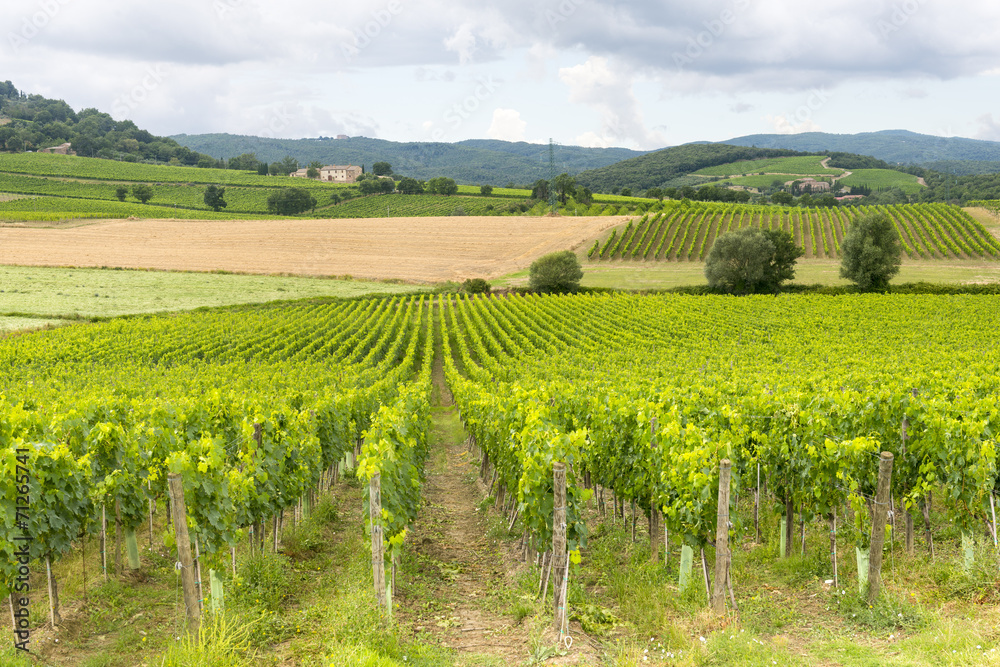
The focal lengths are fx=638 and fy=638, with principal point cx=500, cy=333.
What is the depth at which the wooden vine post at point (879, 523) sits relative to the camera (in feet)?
22.3

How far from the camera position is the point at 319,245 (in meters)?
77.9

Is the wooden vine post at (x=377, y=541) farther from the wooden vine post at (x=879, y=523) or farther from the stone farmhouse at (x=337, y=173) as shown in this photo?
the stone farmhouse at (x=337, y=173)

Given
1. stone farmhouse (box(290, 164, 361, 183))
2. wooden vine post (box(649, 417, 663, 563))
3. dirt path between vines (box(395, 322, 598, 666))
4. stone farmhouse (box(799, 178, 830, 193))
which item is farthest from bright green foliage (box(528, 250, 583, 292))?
stone farmhouse (box(799, 178, 830, 193))

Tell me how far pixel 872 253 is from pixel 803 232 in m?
24.7

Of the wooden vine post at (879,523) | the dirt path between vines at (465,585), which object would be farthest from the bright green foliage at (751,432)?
the dirt path between vines at (465,585)

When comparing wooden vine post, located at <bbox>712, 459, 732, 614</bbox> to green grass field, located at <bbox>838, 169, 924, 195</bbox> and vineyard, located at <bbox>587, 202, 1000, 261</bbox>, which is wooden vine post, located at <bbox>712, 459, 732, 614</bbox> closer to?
vineyard, located at <bbox>587, 202, 1000, 261</bbox>

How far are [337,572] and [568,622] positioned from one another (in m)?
3.82

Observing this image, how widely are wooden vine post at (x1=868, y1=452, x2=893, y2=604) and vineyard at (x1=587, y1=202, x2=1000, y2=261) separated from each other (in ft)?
221

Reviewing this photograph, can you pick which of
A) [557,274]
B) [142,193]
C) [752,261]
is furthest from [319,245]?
[142,193]

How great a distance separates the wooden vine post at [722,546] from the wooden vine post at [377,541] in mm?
3700

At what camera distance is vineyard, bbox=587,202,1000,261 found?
68562 millimetres

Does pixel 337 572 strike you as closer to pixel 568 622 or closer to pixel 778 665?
pixel 568 622

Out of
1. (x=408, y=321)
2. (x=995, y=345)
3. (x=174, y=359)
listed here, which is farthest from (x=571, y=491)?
(x=408, y=321)

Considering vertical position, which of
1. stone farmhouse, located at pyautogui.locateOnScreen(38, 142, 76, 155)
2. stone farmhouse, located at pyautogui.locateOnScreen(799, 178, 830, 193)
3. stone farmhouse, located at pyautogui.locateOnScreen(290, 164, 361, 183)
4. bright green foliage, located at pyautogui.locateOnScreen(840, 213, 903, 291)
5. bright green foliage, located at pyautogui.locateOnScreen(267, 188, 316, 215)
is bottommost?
bright green foliage, located at pyautogui.locateOnScreen(840, 213, 903, 291)
